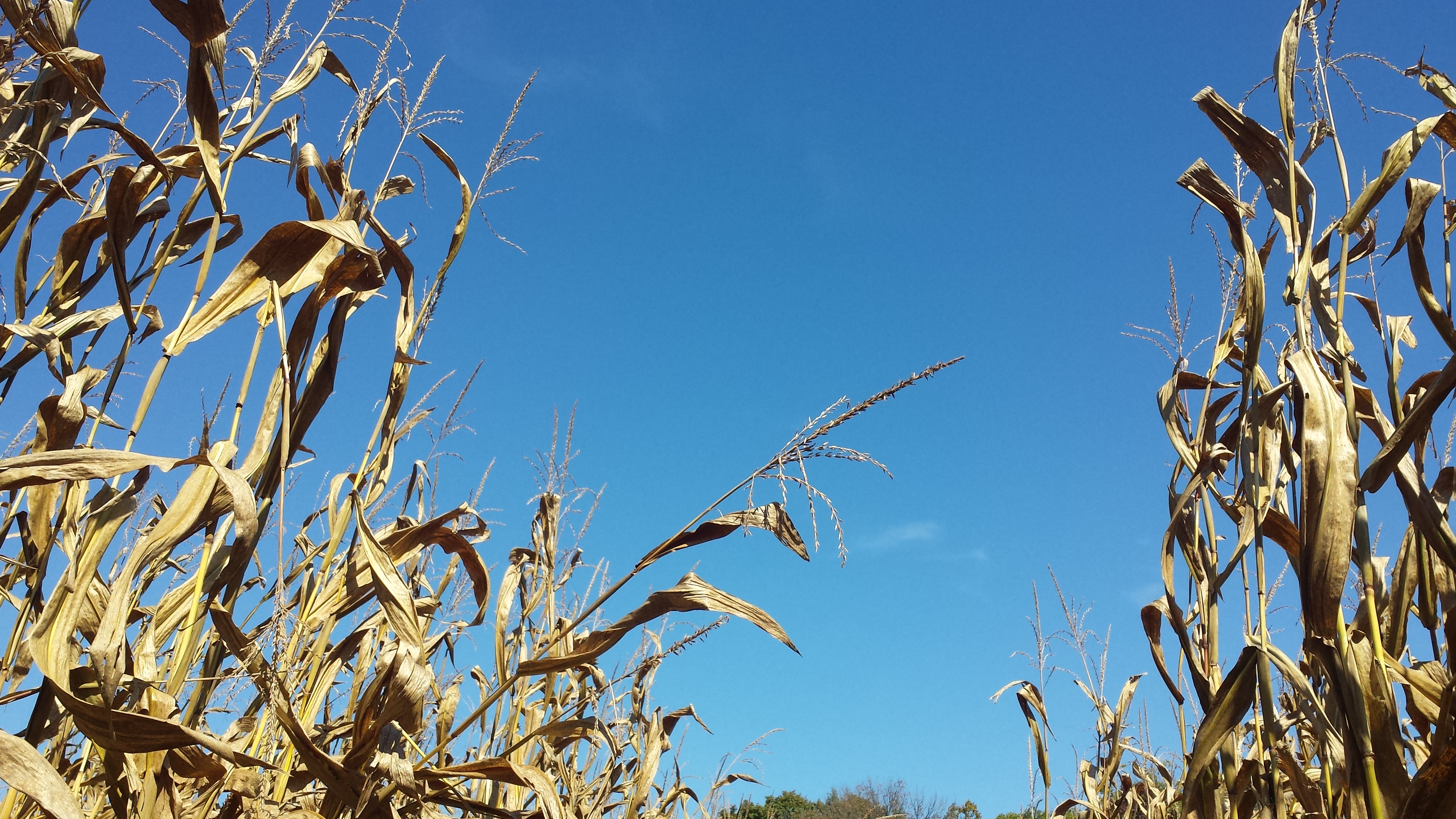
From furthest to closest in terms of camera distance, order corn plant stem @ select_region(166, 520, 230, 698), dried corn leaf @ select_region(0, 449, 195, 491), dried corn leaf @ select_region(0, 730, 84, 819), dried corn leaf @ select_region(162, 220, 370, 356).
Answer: dried corn leaf @ select_region(162, 220, 370, 356) < corn plant stem @ select_region(166, 520, 230, 698) < dried corn leaf @ select_region(0, 449, 195, 491) < dried corn leaf @ select_region(0, 730, 84, 819)

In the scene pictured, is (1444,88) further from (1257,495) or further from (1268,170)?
(1257,495)

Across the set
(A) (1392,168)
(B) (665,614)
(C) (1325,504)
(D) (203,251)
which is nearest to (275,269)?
(D) (203,251)

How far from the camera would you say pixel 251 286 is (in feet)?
4.68

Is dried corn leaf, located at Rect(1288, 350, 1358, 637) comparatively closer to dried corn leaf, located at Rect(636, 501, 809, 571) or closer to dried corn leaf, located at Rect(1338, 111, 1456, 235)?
dried corn leaf, located at Rect(1338, 111, 1456, 235)

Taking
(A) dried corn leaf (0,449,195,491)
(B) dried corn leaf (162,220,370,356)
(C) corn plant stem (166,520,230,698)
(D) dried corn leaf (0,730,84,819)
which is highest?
(B) dried corn leaf (162,220,370,356)

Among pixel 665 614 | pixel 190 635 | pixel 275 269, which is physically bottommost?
pixel 190 635

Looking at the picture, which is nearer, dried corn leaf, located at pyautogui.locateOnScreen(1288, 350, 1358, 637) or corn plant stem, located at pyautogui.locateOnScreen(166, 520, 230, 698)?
dried corn leaf, located at pyautogui.locateOnScreen(1288, 350, 1358, 637)

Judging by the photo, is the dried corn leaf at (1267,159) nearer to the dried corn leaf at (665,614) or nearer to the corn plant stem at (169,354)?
the dried corn leaf at (665,614)

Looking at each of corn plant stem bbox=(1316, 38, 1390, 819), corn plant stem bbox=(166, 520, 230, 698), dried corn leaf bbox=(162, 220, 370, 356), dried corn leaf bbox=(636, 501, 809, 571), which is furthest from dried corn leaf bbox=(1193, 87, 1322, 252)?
corn plant stem bbox=(166, 520, 230, 698)

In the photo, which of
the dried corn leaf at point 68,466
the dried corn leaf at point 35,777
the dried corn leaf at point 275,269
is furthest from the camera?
the dried corn leaf at point 275,269

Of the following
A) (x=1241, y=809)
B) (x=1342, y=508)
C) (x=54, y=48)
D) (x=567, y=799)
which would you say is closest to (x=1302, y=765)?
(x=1241, y=809)

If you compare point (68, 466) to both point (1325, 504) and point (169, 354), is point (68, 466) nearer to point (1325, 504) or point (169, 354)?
point (169, 354)

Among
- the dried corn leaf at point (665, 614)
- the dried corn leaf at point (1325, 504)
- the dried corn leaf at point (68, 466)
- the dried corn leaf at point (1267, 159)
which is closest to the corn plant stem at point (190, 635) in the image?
the dried corn leaf at point (68, 466)

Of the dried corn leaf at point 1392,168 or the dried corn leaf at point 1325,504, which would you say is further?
the dried corn leaf at point 1392,168
